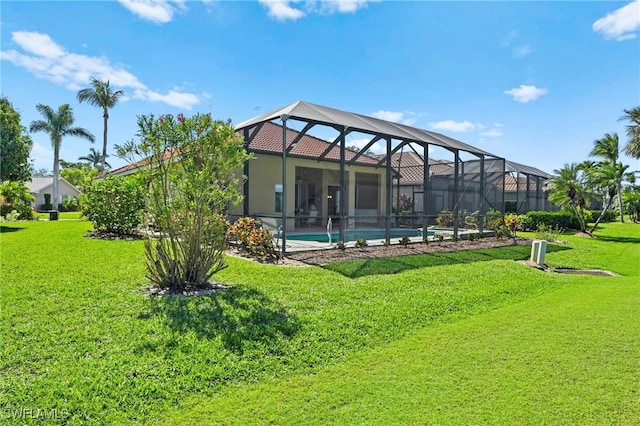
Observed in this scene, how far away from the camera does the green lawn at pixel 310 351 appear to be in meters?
3.04

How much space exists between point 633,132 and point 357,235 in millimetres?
30685

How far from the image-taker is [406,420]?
2900 mm

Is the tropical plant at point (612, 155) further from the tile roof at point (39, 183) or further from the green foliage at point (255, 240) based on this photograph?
the tile roof at point (39, 183)

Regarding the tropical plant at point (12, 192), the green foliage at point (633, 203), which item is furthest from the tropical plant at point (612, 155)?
the tropical plant at point (12, 192)

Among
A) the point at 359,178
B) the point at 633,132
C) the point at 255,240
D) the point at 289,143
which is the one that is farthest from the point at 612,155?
the point at 255,240

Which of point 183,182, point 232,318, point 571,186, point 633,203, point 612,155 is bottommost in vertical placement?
point 232,318

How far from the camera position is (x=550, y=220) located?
21391 mm

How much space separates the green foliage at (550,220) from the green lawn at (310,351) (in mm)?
15718

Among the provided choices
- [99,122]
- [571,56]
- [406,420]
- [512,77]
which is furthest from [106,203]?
[99,122]

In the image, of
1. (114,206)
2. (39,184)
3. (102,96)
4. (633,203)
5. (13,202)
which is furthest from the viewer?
(39,184)

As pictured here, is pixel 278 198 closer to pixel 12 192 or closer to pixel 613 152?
pixel 12 192

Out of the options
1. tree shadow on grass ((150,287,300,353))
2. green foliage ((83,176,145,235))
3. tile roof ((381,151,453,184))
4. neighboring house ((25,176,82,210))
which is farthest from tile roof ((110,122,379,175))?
neighboring house ((25,176,82,210))

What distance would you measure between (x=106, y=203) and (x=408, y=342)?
1081 centimetres

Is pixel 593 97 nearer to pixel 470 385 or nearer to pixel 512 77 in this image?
pixel 512 77
